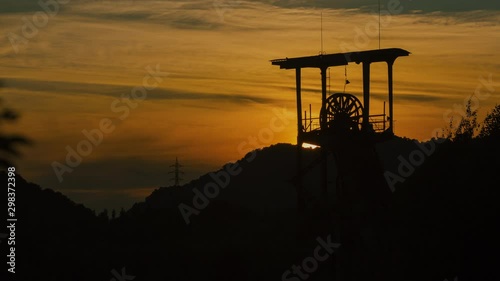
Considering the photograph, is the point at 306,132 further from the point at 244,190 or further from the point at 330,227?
the point at 244,190

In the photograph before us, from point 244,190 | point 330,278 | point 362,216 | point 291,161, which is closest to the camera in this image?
point 330,278

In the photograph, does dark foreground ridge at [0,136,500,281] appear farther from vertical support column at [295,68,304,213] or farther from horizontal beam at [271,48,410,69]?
horizontal beam at [271,48,410,69]

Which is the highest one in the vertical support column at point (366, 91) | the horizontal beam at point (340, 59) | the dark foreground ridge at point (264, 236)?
the horizontal beam at point (340, 59)

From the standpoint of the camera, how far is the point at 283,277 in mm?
33531

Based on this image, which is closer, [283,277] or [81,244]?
[283,277]

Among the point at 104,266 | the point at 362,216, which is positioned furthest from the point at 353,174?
the point at 104,266

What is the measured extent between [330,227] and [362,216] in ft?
7.37

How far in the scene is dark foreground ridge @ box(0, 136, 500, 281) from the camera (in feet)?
98.3

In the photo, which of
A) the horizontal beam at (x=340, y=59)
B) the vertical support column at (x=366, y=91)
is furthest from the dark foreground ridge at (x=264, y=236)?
the horizontal beam at (x=340, y=59)

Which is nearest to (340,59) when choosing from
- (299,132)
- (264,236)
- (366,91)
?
(366,91)

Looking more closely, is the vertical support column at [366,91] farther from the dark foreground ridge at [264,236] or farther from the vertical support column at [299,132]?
the vertical support column at [299,132]

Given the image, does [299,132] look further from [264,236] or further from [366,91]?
[264,236]

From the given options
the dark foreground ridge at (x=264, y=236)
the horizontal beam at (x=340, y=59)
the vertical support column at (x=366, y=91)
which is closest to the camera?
the dark foreground ridge at (x=264, y=236)

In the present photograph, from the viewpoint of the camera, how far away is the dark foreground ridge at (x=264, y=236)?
98.3ft
